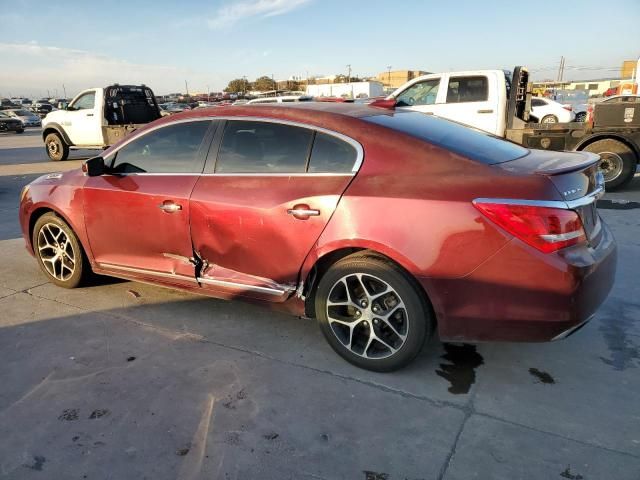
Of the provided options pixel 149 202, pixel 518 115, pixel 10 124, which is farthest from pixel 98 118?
pixel 10 124

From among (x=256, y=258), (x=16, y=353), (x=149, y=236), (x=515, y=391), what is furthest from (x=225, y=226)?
(x=515, y=391)

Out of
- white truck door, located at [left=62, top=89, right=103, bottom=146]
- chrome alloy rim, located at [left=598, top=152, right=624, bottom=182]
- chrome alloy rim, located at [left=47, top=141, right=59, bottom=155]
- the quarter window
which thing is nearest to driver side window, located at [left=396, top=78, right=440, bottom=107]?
chrome alloy rim, located at [left=598, top=152, right=624, bottom=182]

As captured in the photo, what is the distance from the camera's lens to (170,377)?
9.78 feet

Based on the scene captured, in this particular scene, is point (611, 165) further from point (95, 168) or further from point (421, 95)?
point (95, 168)

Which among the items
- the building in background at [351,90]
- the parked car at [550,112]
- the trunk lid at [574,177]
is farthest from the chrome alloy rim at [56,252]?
the building in background at [351,90]

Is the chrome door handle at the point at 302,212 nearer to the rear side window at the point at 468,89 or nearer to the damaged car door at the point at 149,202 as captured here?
the damaged car door at the point at 149,202

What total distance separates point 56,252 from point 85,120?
1122cm

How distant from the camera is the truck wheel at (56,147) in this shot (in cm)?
1473

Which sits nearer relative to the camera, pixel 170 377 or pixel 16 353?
pixel 170 377

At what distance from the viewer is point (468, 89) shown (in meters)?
9.61

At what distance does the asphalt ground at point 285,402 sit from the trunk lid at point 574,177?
95 cm

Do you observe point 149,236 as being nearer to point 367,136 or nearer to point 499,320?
point 367,136

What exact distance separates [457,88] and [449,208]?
7.89 meters

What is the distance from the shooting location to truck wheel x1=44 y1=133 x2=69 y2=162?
14727mm
